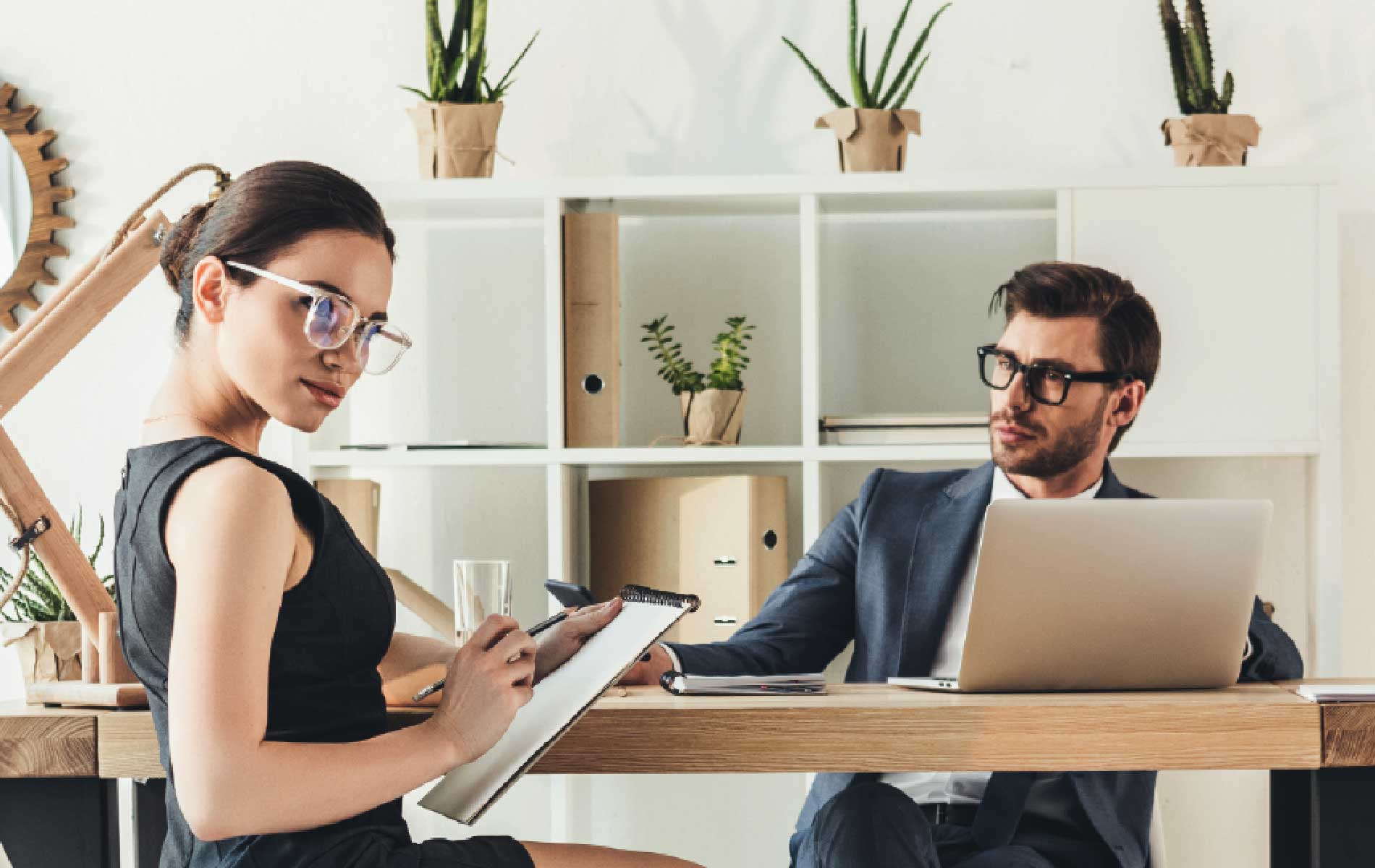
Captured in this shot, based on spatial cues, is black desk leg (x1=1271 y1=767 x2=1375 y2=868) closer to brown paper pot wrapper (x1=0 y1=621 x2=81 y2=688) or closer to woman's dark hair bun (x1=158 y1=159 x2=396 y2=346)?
woman's dark hair bun (x1=158 y1=159 x2=396 y2=346)

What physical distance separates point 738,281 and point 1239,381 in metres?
1.03

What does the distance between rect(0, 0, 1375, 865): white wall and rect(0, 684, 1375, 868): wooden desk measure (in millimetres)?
1618

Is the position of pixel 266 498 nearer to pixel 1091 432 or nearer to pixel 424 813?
pixel 1091 432

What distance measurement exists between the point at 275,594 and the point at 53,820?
0.50m

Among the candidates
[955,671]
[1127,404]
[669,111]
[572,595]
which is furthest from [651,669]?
[669,111]

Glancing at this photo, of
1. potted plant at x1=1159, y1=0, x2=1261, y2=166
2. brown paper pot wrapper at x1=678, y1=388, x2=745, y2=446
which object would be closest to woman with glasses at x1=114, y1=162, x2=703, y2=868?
brown paper pot wrapper at x1=678, y1=388, x2=745, y2=446

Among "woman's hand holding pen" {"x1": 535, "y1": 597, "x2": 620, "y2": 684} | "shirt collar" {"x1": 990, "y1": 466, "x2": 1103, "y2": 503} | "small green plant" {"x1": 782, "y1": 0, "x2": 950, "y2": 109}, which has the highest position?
"small green plant" {"x1": 782, "y1": 0, "x2": 950, "y2": 109}

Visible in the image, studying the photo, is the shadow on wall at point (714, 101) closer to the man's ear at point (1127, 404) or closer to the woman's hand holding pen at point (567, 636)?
the man's ear at point (1127, 404)

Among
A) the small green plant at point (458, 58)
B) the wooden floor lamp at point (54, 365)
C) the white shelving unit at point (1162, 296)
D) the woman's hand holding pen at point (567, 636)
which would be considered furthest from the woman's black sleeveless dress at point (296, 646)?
the small green plant at point (458, 58)

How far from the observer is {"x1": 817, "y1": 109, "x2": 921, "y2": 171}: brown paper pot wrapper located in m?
2.63

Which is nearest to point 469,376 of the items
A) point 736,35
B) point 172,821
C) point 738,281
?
point 738,281

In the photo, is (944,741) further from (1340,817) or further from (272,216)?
(272,216)

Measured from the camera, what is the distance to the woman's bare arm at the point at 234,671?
3.20 feet

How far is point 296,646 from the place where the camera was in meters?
1.09
